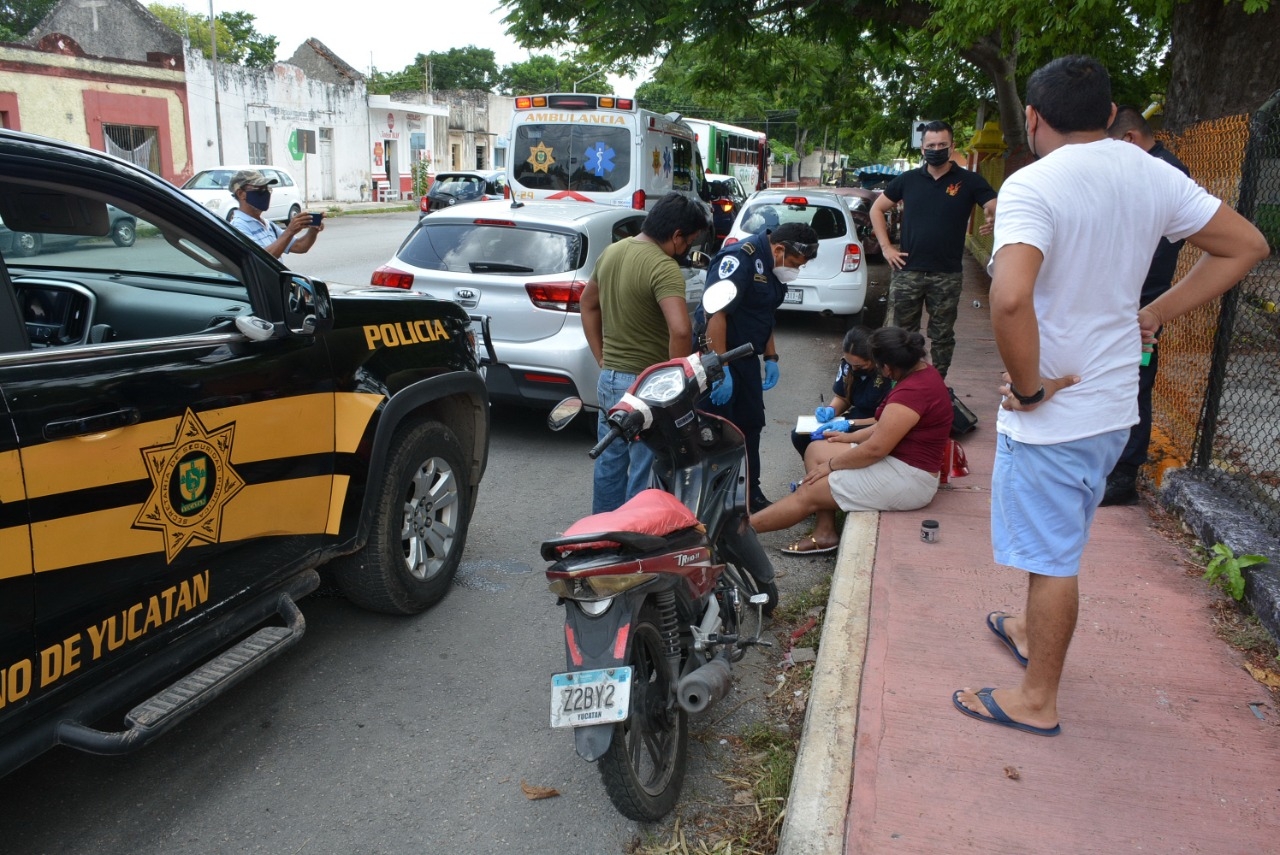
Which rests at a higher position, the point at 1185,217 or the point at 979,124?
the point at 979,124

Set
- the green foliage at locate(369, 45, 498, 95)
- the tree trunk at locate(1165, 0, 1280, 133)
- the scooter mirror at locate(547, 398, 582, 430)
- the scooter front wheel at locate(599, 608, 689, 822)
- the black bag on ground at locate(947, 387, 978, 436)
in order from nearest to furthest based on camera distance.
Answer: the scooter front wheel at locate(599, 608, 689, 822)
the scooter mirror at locate(547, 398, 582, 430)
the black bag on ground at locate(947, 387, 978, 436)
the tree trunk at locate(1165, 0, 1280, 133)
the green foliage at locate(369, 45, 498, 95)

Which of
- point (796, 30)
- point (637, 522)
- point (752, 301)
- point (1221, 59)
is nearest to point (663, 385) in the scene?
point (637, 522)

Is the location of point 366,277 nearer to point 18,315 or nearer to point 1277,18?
point 1277,18

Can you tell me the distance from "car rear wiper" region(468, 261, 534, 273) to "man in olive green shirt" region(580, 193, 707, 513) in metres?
1.93

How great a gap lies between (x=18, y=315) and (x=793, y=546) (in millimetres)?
3631

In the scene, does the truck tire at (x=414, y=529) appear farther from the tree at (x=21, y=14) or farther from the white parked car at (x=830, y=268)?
the tree at (x=21, y=14)

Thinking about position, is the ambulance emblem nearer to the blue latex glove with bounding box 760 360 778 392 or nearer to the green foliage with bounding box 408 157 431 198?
the blue latex glove with bounding box 760 360 778 392

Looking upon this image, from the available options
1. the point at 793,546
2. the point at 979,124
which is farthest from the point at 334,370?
the point at 979,124

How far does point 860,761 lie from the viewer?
9.76ft

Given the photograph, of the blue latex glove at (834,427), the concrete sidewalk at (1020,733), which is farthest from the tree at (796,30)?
the concrete sidewalk at (1020,733)

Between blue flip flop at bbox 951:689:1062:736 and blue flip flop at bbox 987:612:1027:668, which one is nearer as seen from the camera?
blue flip flop at bbox 951:689:1062:736

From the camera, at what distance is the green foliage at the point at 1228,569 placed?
401cm

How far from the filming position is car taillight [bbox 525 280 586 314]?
21.1 ft

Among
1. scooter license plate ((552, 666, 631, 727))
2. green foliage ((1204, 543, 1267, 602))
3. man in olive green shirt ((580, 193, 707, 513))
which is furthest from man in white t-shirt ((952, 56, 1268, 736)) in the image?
man in olive green shirt ((580, 193, 707, 513))
